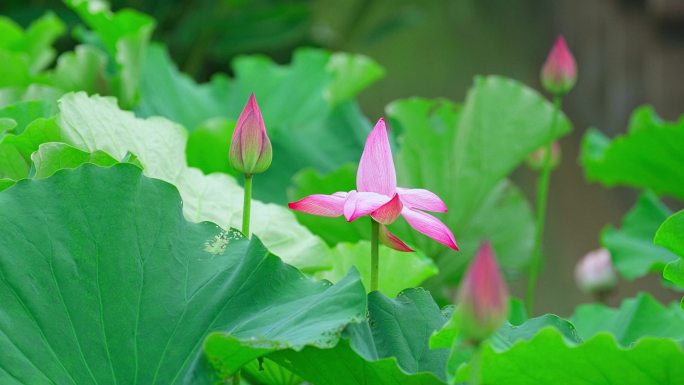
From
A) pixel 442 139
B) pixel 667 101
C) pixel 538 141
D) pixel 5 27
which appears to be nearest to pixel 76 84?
pixel 5 27

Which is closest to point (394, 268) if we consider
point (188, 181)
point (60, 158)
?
point (188, 181)

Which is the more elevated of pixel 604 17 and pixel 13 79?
pixel 13 79

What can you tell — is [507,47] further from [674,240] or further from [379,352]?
[379,352]

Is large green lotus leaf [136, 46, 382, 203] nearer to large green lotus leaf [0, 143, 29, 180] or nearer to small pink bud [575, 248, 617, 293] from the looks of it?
large green lotus leaf [0, 143, 29, 180]

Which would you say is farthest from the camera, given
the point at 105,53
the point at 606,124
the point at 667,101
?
the point at 606,124

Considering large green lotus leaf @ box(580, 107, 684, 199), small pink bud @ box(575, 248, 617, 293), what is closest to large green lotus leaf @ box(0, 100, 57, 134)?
large green lotus leaf @ box(580, 107, 684, 199)

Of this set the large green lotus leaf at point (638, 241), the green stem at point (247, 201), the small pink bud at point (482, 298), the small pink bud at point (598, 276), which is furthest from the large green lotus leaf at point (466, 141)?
the small pink bud at point (482, 298)

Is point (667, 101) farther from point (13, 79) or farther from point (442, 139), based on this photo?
point (13, 79)
